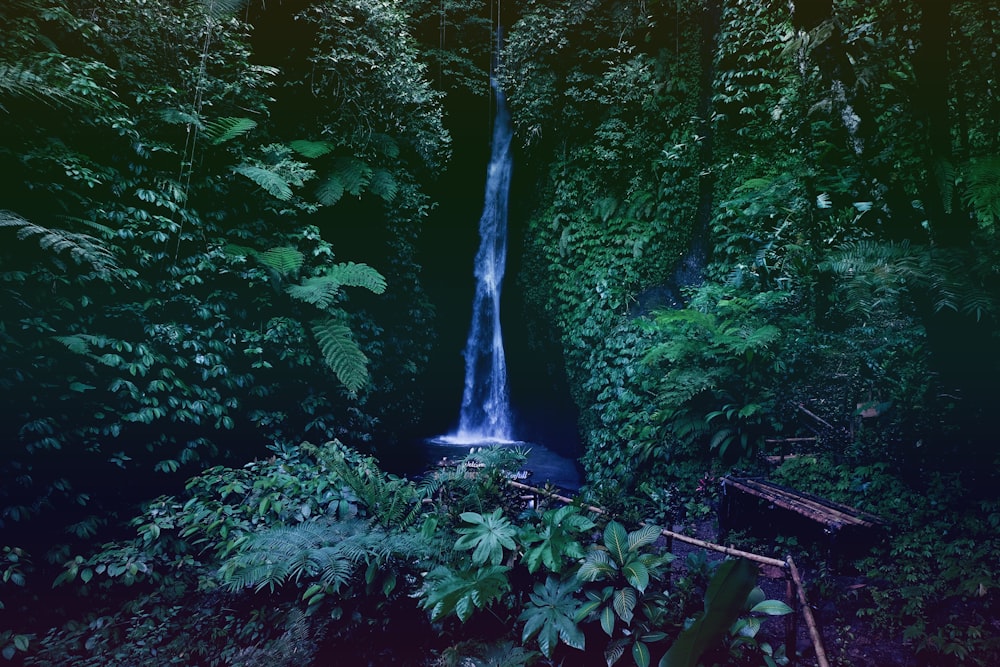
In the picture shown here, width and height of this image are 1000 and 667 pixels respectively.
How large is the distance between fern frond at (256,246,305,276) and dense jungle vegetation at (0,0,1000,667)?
3cm

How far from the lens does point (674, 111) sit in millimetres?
7148

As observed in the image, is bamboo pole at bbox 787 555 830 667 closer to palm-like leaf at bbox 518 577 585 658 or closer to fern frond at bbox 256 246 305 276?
palm-like leaf at bbox 518 577 585 658

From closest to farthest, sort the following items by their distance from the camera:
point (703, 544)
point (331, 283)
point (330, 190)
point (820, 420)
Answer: point (703, 544) → point (820, 420) → point (331, 283) → point (330, 190)

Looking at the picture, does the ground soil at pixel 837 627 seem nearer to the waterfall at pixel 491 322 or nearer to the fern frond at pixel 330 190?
the fern frond at pixel 330 190

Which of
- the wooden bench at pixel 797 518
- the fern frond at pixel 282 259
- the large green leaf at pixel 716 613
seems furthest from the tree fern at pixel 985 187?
the fern frond at pixel 282 259

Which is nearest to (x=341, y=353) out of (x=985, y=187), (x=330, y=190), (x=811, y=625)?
(x=330, y=190)

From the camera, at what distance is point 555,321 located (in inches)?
342

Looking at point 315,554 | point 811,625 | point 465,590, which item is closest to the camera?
point 465,590

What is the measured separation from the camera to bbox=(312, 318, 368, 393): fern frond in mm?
5855

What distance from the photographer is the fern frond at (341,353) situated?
5.86m

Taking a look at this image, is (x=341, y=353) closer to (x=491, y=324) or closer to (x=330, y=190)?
(x=330, y=190)

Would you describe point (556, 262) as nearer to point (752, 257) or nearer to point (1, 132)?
point (752, 257)

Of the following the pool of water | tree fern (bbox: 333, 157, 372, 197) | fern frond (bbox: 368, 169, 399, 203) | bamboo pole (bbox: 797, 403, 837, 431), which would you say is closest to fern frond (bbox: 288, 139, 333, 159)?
tree fern (bbox: 333, 157, 372, 197)

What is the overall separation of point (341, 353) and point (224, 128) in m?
2.77
